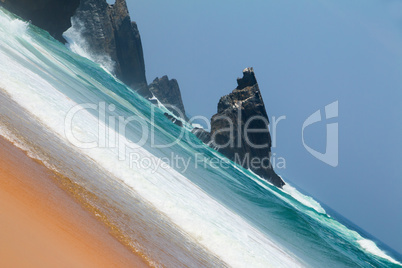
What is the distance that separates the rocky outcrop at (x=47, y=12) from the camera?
134ft

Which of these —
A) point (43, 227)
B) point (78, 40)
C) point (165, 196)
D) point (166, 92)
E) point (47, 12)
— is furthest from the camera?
point (166, 92)

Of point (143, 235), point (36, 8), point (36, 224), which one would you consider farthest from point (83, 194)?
point (36, 8)

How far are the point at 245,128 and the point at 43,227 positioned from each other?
50.4 metres

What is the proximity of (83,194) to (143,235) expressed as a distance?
3.99 ft

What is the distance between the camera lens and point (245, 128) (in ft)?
176

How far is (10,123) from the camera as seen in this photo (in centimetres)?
688

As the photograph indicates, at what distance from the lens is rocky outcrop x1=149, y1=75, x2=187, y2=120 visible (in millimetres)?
118938

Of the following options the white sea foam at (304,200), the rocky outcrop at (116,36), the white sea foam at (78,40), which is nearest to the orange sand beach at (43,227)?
the white sea foam at (304,200)

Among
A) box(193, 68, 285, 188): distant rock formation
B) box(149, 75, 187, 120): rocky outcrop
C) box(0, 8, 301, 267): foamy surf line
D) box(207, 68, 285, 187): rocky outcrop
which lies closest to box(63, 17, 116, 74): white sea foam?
box(193, 68, 285, 188): distant rock formation

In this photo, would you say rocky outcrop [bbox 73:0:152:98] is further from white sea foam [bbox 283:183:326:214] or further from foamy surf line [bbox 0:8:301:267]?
foamy surf line [bbox 0:8:301:267]

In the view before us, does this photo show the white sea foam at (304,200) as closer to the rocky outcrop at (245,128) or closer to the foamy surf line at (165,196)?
the rocky outcrop at (245,128)

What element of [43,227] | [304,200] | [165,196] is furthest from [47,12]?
[304,200]

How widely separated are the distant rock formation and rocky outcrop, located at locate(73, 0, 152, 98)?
2918 cm

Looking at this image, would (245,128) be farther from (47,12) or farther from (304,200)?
(47,12)
